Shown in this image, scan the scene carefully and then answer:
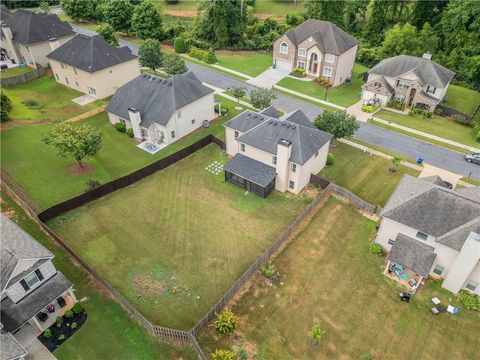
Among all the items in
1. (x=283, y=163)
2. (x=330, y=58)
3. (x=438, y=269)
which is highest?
(x=330, y=58)

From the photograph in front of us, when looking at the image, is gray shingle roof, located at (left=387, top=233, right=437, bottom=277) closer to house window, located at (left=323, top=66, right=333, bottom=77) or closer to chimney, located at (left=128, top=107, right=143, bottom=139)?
chimney, located at (left=128, top=107, right=143, bottom=139)

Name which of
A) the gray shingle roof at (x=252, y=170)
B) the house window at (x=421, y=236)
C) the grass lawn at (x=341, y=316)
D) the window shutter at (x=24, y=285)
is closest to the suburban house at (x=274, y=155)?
the gray shingle roof at (x=252, y=170)

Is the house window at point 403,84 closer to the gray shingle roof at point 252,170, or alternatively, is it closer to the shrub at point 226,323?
the gray shingle roof at point 252,170

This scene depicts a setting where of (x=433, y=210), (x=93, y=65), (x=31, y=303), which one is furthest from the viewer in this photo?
(x=93, y=65)

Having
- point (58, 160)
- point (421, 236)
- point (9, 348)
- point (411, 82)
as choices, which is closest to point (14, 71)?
point (58, 160)

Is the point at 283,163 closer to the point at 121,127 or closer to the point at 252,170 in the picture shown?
the point at 252,170

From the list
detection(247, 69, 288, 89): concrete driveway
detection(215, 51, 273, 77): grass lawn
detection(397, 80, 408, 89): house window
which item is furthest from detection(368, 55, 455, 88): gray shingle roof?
detection(215, 51, 273, 77): grass lawn
